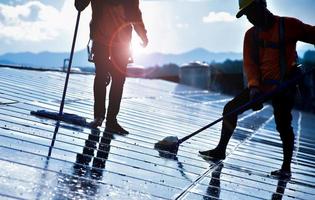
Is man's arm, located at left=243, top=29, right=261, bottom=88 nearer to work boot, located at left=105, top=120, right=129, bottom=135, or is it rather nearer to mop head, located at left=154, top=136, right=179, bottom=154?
mop head, located at left=154, top=136, right=179, bottom=154

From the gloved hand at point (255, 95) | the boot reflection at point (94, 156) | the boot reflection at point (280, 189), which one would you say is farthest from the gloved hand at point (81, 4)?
the boot reflection at point (280, 189)

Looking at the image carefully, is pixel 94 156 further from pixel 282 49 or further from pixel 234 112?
pixel 282 49

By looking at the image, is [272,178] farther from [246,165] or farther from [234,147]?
[234,147]

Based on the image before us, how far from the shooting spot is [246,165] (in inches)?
196

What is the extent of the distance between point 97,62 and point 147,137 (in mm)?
1041

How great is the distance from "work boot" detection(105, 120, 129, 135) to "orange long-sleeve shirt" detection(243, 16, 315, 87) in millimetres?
1512

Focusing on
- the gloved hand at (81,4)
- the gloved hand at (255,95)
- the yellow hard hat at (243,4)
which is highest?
the yellow hard hat at (243,4)

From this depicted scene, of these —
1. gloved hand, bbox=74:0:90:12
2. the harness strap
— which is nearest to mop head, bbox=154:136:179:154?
the harness strap

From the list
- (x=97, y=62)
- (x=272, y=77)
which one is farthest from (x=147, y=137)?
(x=272, y=77)

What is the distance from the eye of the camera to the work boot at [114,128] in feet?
18.0

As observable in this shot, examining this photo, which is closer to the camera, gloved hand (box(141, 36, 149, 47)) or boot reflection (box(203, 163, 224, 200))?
boot reflection (box(203, 163, 224, 200))

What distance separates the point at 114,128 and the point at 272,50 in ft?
6.42

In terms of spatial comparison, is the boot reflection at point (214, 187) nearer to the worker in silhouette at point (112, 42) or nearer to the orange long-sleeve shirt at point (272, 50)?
the orange long-sleeve shirt at point (272, 50)

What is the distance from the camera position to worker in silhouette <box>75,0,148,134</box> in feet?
18.1
